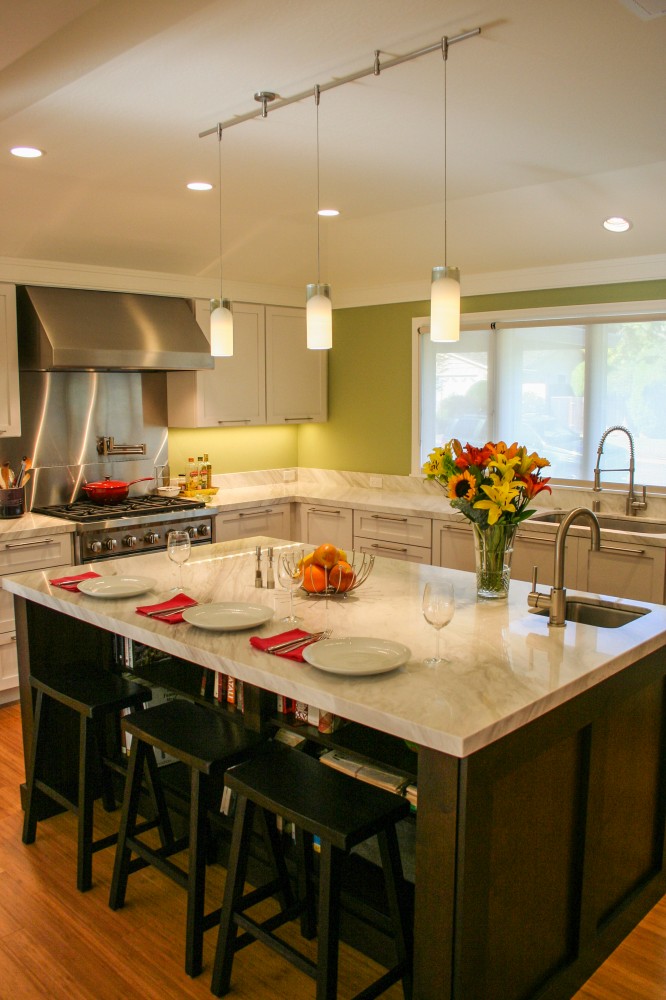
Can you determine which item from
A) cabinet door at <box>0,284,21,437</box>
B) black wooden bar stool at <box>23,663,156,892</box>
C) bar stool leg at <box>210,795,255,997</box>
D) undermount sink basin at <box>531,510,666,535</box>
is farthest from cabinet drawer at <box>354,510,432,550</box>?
bar stool leg at <box>210,795,255,997</box>

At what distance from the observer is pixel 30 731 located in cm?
326

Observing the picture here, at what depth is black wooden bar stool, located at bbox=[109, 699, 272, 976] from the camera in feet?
7.66

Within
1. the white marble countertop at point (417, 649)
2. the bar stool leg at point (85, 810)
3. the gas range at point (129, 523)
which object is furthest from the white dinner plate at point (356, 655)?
the gas range at point (129, 523)

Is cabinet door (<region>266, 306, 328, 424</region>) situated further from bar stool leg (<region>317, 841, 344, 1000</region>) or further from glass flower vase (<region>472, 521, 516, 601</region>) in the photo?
bar stool leg (<region>317, 841, 344, 1000</region>)

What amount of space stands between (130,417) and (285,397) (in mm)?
1183

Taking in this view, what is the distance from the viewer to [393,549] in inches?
206

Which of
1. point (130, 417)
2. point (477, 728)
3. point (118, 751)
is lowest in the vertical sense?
point (118, 751)

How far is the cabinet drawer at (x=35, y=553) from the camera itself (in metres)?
4.26

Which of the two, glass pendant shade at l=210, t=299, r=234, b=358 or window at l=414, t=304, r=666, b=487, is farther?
window at l=414, t=304, r=666, b=487

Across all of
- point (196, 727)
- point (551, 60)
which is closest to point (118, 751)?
point (196, 727)

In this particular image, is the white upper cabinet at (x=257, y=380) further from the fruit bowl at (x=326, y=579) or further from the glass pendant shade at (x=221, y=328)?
the fruit bowl at (x=326, y=579)

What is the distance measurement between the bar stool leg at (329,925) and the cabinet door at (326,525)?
3.59 m

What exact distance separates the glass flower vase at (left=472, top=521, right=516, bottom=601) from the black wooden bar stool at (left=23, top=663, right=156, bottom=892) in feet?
4.12

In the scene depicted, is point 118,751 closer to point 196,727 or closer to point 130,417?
point 196,727
